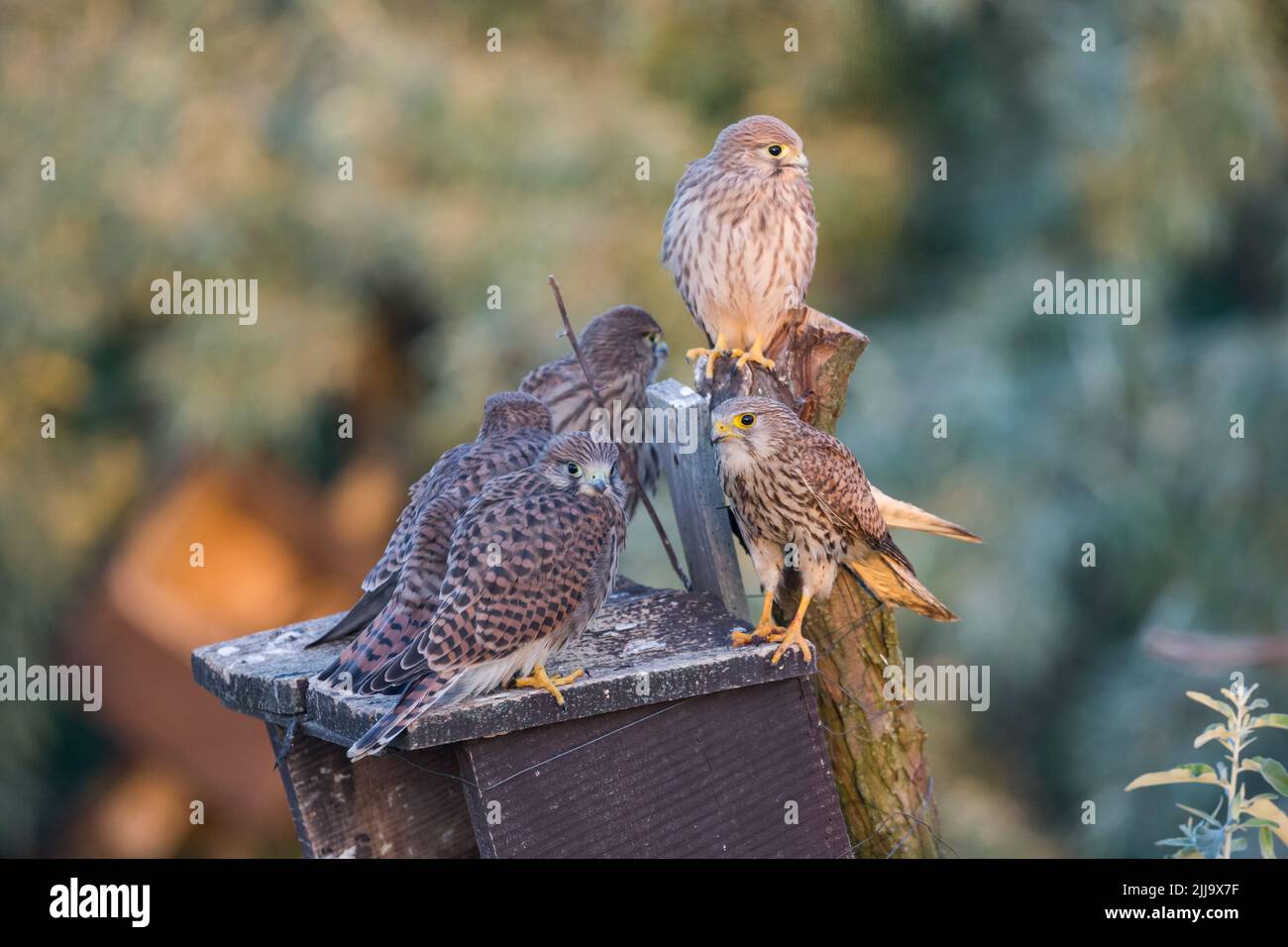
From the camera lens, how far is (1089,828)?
539 cm

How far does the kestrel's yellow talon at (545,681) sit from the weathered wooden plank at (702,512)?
524mm

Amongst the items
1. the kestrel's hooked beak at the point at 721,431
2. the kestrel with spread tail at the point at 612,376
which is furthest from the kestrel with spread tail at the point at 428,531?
→ the kestrel with spread tail at the point at 612,376

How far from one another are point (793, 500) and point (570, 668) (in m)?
0.50

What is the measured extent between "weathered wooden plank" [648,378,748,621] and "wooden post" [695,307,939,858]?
0.40 feet

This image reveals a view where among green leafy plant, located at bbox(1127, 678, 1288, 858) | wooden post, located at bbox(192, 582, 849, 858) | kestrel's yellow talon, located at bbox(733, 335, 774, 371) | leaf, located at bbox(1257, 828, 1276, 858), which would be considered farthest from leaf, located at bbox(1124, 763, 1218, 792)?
kestrel's yellow talon, located at bbox(733, 335, 774, 371)

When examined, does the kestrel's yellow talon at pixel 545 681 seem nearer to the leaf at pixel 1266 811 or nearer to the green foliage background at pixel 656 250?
the leaf at pixel 1266 811

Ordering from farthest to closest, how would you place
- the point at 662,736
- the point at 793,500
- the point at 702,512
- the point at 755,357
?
the point at 755,357
the point at 702,512
the point at 793,500
the point at 662,736

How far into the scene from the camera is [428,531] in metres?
2.41

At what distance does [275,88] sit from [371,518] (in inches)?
79.0

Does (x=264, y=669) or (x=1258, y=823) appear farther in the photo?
(x=264, y=669)

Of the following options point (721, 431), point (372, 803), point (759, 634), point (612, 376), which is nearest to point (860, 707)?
point (759, 634)

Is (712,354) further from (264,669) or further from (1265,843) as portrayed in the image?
(1265,843)

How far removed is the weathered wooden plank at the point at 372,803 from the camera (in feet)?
8.59

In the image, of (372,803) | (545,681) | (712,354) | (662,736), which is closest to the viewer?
(545,681)
